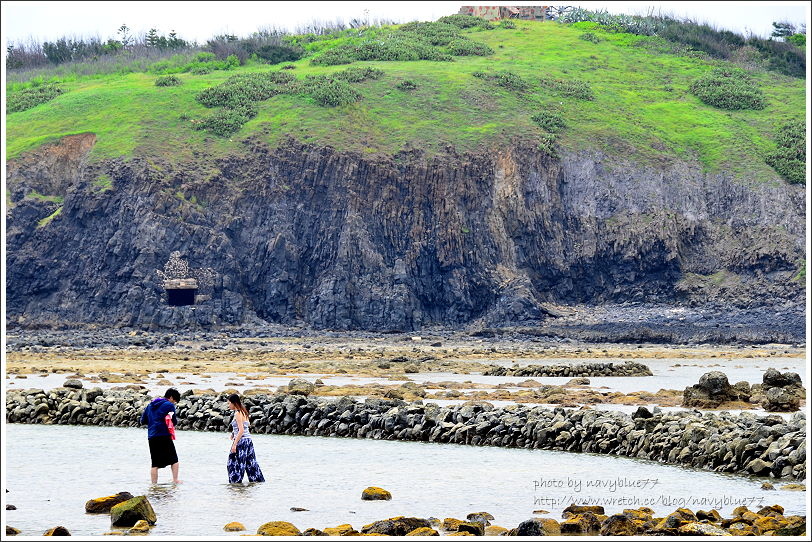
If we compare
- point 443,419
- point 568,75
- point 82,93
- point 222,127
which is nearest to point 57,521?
point 443,419

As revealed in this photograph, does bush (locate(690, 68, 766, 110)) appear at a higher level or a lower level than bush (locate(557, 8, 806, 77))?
lower

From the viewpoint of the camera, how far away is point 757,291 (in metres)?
81.1

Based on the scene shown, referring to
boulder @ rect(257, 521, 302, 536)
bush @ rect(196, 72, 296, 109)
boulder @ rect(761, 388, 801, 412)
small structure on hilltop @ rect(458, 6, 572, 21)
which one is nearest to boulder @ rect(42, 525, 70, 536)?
boulder @ rect(257, 521, 302, 536)

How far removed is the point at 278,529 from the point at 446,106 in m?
82.0

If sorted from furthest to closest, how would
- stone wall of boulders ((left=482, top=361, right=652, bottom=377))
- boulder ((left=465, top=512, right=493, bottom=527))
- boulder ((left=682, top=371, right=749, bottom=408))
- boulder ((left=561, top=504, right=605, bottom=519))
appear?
stone wall of boulders ((left=482, top=361, right=652, bottom=377)) → boulder ((left=682, top=371, right=749, bottom=408)) → boulder ((left=561, top=504, right=605, bottom=519)) → boulder ((left=465, top=512, right=493, bottom=527))

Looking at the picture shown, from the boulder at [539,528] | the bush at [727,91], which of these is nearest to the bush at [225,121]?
the bush at [727,91]

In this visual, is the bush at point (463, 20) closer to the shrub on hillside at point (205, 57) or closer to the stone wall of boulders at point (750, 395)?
the shrub on hillside at point (205, 57)

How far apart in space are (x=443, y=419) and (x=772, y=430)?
7.63m

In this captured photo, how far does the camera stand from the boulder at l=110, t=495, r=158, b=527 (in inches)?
612

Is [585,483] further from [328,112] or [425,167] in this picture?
[328,112]

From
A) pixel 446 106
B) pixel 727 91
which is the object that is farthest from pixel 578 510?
pixel 727 91

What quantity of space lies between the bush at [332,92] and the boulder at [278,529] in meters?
80.1

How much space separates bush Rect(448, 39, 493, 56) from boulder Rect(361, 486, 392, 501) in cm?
9861

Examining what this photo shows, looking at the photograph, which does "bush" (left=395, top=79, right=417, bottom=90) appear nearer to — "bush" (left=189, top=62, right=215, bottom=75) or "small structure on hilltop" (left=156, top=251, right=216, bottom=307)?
"bush" (left=189, top=62, right=215, bottom=75)
